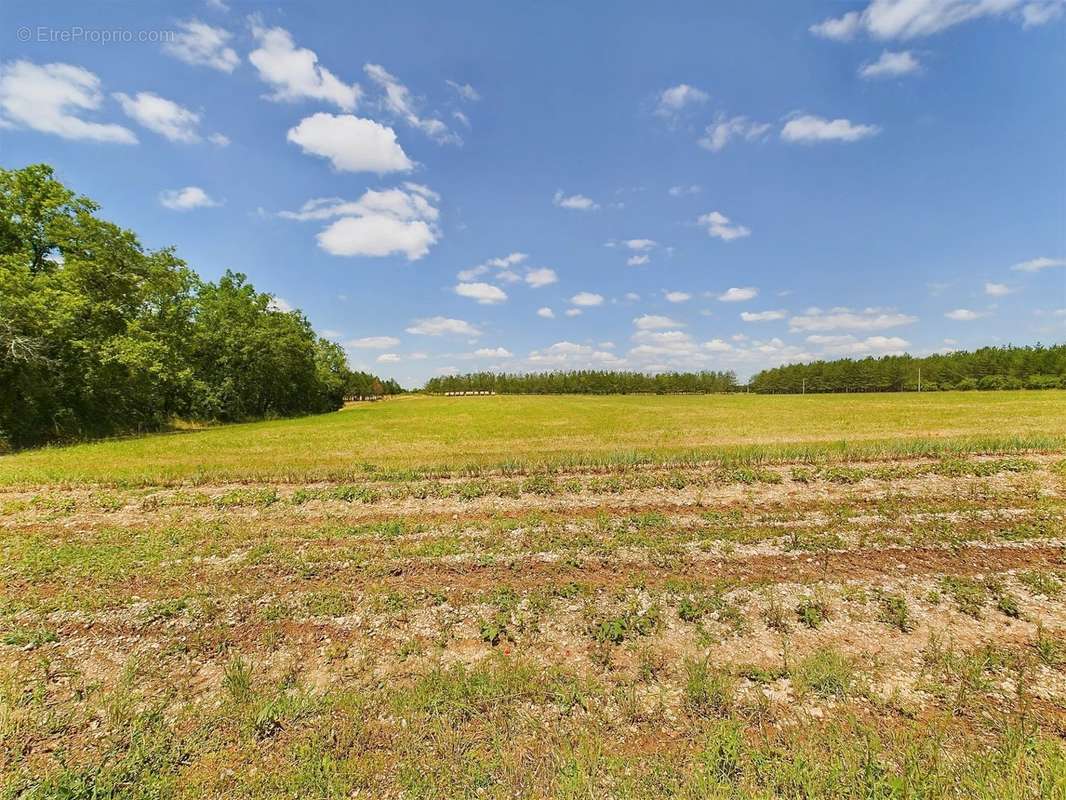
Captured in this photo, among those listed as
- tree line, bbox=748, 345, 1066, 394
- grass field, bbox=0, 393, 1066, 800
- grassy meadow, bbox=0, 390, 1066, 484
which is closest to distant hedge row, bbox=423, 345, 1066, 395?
tree line, bbox=748, 345, 1066, 394

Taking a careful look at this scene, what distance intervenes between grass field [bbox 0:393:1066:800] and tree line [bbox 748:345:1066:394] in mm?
150348

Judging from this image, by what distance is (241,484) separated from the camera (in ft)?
49.1

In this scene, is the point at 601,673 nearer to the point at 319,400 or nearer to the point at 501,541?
the point at 501,541

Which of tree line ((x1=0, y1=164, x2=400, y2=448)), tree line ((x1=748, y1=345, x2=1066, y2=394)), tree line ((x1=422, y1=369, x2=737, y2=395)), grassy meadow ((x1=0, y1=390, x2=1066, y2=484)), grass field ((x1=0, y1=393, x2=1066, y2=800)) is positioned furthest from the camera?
tree line ((x1=422, y1=369, x2=737, y2=395))

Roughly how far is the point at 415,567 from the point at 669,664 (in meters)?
5.16

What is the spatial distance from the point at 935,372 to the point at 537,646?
6880 inches

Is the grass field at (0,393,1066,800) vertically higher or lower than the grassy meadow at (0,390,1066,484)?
lower

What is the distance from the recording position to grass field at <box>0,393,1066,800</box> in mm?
4133

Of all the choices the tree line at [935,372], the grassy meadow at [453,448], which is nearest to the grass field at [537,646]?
the grassy meadow at [453,448]

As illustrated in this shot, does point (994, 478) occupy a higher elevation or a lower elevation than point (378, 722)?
higher

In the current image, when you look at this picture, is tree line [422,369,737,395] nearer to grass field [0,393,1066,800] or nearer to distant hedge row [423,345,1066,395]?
distant hedge row [423,345,1066,395]

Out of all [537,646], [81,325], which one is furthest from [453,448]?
[81,325]

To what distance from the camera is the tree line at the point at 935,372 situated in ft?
359

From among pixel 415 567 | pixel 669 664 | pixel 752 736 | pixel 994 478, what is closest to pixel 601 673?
pixel 669 664
